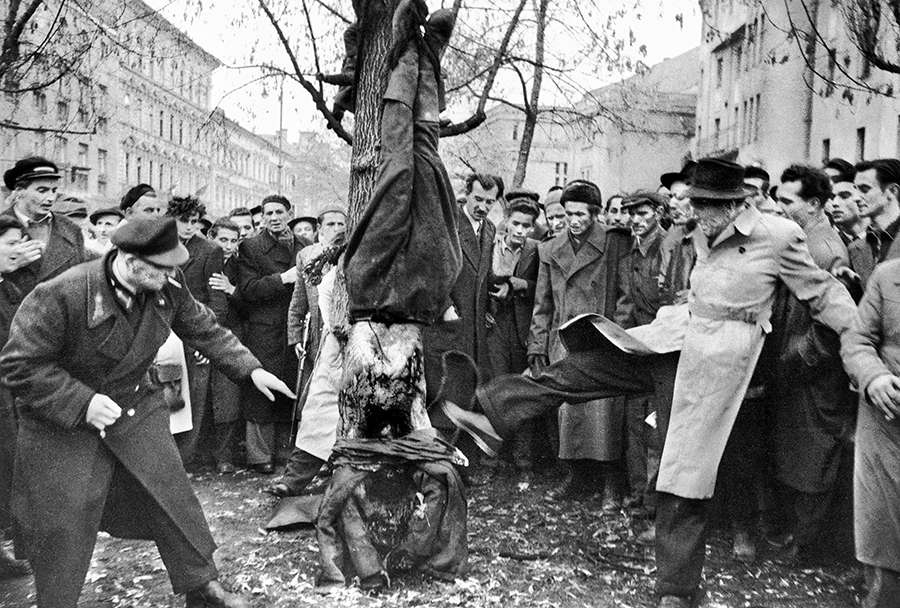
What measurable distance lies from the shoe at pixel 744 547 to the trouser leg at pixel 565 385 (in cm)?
134

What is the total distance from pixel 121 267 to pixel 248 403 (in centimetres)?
401

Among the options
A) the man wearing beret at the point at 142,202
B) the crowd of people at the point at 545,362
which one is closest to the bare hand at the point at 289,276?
the crowd of people at the point at 545,362

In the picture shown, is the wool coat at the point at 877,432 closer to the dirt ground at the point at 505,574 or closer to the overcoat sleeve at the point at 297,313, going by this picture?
the dirt ground at the point at 505,574

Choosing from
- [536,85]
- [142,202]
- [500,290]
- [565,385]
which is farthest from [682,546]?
[536,85]

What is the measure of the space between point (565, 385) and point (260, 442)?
3.88 metres

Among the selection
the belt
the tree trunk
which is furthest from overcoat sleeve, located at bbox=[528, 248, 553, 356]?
the tree trunk

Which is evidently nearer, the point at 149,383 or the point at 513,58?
the point at 149,383

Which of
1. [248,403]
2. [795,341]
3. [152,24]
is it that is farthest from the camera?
[152,24]

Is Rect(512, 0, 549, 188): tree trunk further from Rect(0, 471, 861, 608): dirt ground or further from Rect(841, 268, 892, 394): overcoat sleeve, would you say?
Answer: Rect(841, 268, 892, 394): overcoat sleeve

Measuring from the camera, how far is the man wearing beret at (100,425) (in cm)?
397

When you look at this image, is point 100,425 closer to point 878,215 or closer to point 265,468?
point 265,468

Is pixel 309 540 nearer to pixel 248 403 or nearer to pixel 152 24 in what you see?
pixel 248 403

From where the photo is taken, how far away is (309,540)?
5754mm

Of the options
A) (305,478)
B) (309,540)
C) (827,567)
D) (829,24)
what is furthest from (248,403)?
(829,24)
